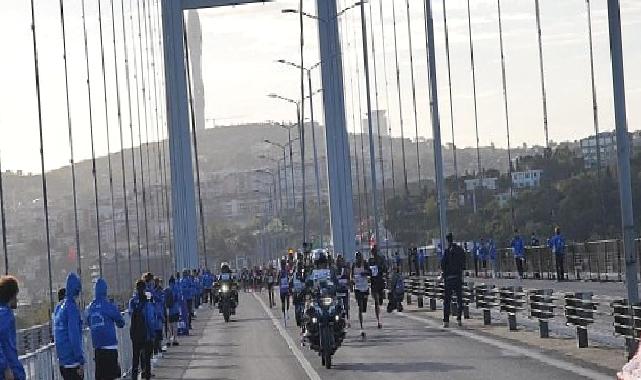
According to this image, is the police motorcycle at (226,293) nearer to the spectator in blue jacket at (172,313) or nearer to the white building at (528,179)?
the spectator in blue jacket at (172,313)

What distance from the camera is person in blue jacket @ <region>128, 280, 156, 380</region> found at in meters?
25.4

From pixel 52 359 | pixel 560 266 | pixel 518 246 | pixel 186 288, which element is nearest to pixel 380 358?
pixel 52 359

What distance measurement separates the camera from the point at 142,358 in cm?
2630

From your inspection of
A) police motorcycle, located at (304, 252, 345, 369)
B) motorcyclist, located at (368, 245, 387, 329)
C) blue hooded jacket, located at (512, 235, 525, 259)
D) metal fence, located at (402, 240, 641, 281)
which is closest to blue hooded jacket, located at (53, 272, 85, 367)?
police motorcycle, located at (304, 252, 345, 369)

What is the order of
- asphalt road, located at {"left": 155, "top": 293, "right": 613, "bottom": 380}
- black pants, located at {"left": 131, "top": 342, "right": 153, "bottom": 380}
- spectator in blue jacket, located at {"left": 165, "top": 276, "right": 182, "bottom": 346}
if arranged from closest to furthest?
asphalt road, located at {"left": 155, "top": 293, "right": 613, "bottom": 380} → black pants, located at {"left": 131, "top": 342, "right": 153, "bottom": 380} → spectator in blue jacket, located at {"left": 165, "top": 276, "right": 182, "bottom": 346}

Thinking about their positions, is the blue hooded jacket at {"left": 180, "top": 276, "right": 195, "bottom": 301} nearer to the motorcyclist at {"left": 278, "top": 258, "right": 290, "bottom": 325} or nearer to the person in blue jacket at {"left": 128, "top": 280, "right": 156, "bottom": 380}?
the motorcyclist at {"left": 278, "top": 258, "right": 290, "bottom": 325}

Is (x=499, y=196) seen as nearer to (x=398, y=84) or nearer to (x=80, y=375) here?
(x=398, y=84)

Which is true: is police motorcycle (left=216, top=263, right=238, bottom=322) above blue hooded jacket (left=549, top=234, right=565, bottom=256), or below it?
below

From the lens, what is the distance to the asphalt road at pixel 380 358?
856 inches

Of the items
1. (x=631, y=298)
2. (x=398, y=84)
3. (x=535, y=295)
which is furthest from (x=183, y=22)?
(x=631, y=298)

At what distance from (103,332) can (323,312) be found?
266 inches

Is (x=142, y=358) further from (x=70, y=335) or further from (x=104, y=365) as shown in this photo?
(x=70, y=335)

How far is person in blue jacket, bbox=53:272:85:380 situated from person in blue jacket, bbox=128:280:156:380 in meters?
8.18

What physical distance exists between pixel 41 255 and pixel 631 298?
2587 centimetres
